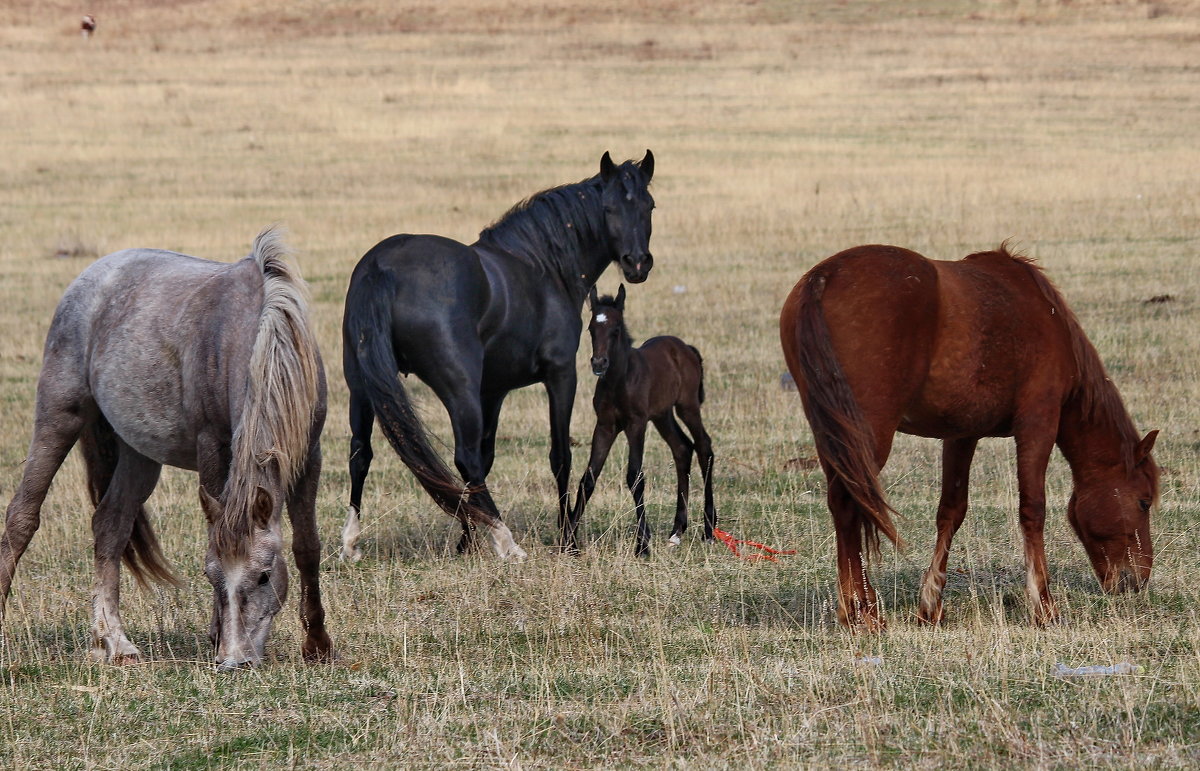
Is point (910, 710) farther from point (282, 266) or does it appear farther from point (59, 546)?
point (59, 546)

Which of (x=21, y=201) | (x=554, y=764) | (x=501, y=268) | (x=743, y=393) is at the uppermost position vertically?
(x=21, y=201)

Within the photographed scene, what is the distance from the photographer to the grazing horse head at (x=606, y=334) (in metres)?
8.39

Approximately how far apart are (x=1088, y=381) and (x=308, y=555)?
3459 mm

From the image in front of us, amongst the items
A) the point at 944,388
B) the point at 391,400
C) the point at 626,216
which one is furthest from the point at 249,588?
the point at 626,216

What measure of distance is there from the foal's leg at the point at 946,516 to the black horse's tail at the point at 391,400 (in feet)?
7.28

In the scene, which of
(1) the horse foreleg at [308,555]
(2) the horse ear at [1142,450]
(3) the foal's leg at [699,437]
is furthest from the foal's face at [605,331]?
(2) the horse ear at [1142,450]

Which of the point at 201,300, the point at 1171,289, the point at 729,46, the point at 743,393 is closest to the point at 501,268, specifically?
the point at 201,300

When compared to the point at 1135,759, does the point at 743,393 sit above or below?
above

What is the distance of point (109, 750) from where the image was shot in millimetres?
4406

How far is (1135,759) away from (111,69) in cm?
4900

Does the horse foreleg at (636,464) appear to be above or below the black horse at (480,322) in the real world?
below

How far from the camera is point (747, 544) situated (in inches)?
308

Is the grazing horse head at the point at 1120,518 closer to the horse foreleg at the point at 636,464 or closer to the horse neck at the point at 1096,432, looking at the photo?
the horse neck at the point at 1096,432

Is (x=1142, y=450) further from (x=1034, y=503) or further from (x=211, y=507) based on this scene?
(x=211, y=507)
